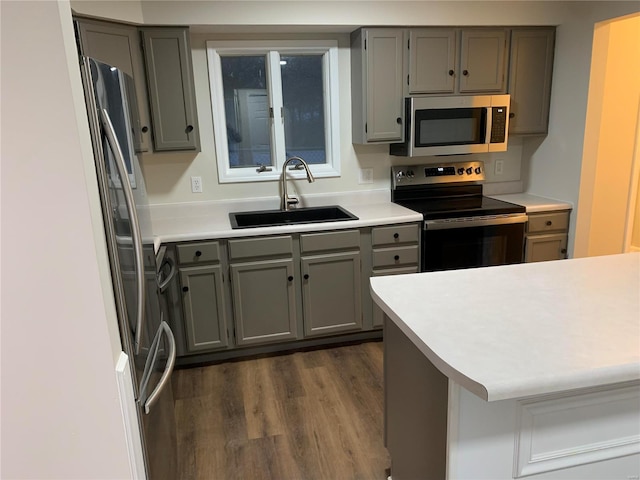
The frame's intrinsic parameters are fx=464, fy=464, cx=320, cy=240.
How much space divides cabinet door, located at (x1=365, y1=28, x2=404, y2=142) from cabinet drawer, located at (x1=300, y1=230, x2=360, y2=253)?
718mm

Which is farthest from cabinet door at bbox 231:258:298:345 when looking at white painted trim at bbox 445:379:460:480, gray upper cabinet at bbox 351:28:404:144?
white painted trim at bbox 445:379:460:480

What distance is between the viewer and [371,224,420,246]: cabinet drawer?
3.07 meters

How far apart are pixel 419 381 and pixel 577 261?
0.94 m

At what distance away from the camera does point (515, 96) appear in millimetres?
3408

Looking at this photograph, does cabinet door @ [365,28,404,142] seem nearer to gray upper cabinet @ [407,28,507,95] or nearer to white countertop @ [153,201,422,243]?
gray upper cabinet @ [407,28,507,95]

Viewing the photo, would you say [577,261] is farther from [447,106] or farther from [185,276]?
[185,276]

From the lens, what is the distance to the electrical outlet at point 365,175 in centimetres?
355

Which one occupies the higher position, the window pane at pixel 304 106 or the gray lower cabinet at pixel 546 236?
the window pane at pixel 304 106

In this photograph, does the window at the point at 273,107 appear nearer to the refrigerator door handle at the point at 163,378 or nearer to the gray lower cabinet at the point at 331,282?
the gray lower cabinet at the point at 331,282

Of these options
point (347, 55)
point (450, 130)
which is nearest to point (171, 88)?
point (347, 55)

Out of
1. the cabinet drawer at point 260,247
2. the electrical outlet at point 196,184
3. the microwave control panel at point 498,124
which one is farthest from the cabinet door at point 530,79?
the electrical outlet at point 196,184

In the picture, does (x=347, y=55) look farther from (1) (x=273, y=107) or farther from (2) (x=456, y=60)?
(2) (x=456, y=60)

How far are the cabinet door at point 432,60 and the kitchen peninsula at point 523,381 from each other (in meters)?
2.04

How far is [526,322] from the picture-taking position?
4.39 feet
